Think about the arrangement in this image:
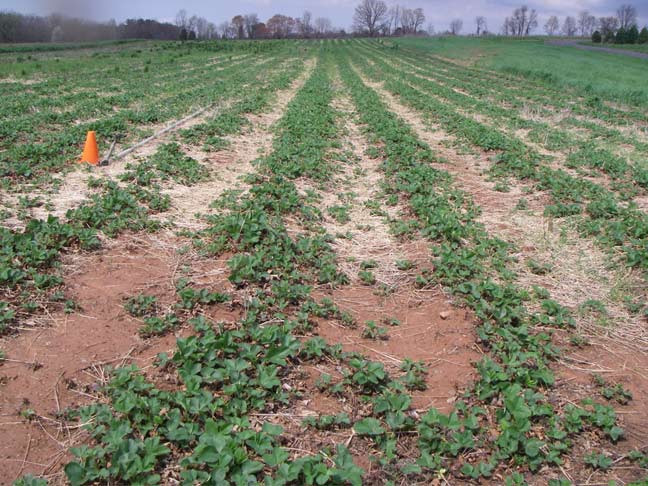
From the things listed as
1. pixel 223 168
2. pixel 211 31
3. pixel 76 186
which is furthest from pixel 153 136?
pixel 211 31

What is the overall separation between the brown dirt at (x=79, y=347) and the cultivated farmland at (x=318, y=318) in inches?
0.6

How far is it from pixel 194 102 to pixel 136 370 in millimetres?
12919

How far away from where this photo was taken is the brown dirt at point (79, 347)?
260 cm

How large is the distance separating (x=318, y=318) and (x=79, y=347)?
5.64ft

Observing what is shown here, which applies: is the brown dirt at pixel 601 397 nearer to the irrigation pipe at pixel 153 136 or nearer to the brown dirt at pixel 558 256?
the brown dirt at pixel 558 256

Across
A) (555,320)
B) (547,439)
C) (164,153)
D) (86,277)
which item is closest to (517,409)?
(547,439)

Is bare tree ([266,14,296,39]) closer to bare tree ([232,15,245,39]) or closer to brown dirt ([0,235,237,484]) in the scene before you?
bare tree ([232,15,245,39])

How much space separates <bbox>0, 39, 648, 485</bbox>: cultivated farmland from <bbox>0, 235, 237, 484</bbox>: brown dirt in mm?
15

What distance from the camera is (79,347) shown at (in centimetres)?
334

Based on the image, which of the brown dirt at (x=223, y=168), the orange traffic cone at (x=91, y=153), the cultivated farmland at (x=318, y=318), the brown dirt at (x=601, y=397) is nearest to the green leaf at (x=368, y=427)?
the cultivated farmland at (x=318, y=318)

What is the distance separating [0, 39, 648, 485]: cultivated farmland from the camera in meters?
2.60

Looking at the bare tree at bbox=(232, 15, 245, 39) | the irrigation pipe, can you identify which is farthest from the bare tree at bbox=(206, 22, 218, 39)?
the irrigation pipe

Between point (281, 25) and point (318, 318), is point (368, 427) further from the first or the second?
point (281, 25)

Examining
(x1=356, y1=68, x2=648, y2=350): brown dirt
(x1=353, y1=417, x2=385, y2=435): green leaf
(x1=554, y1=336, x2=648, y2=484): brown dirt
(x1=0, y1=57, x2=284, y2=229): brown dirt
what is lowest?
(x1=554, y1=336, x2=648, y2=484): brown dirt
